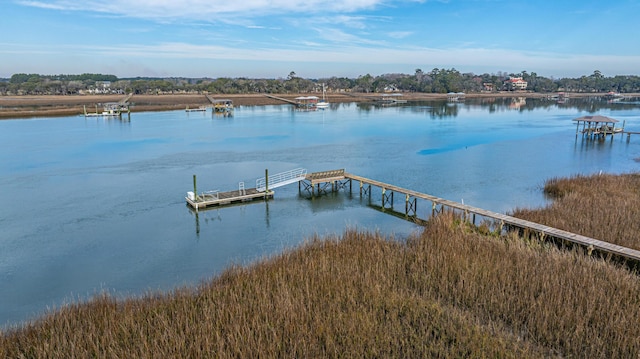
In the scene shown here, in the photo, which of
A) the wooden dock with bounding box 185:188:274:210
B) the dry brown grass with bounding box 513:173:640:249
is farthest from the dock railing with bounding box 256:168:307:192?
the dry brown grass with bounding box 513:173:640:249

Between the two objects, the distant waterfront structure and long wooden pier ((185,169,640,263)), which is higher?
the distant waterfront structure

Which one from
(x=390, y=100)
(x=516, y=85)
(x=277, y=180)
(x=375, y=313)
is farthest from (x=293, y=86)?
(x=375, y=313)

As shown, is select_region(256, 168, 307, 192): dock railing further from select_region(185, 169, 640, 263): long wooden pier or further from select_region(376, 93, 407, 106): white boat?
select_region(376, 93, 407, 106): white boat

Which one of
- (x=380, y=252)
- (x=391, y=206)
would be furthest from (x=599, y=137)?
(x=380, y=252)

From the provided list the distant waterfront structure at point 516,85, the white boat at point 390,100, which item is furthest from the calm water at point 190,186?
the distant waterfront structure at point 516,85

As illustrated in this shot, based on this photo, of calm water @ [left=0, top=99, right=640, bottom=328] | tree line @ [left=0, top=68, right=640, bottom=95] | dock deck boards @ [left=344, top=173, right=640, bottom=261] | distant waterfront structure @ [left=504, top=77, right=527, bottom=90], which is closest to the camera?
dock deck boards @ [left=344, top=173, right=640, bottom=261]

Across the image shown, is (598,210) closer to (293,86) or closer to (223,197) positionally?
(223,197)
